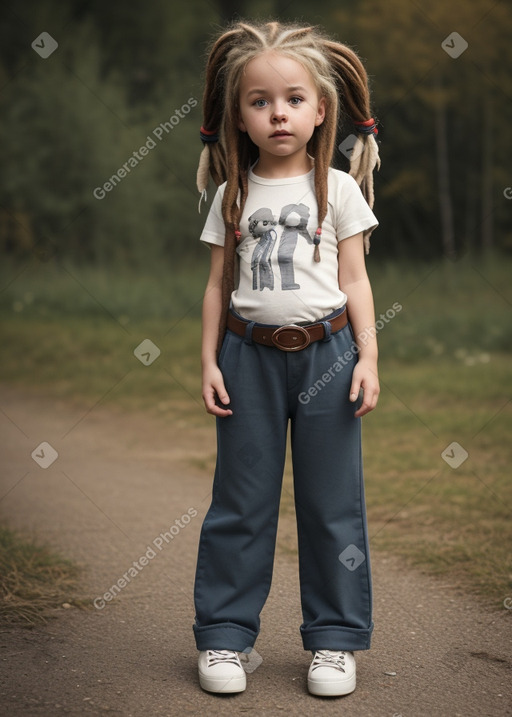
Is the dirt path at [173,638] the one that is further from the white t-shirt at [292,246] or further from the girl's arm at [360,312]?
the white t-shirt at [292,246]

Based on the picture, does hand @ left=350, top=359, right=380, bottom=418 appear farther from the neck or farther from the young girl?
the neck

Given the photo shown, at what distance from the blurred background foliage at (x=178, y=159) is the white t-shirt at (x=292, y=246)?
10.4m

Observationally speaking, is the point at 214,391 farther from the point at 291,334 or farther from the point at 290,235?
the point at 290,235

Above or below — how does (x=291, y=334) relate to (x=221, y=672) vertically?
above

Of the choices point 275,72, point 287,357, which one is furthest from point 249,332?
point 275,72

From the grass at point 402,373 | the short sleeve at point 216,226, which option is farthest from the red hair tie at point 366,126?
the grass at point 402,373

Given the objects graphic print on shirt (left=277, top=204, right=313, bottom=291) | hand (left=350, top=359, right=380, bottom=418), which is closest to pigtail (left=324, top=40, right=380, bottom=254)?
graphic print on shirt (left=277, top=204, right=313, bottom=291)

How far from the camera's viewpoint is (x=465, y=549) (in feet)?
11.2

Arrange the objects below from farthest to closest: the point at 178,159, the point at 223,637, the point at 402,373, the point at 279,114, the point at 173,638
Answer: the point at 178,159, the point at 402,373, the point at 173,638, the point at 223,637, the point at 279,114

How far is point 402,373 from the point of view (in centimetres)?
686

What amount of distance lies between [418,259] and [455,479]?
8920 millimetres

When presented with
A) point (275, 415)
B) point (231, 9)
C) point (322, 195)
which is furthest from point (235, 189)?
point (231, 9)

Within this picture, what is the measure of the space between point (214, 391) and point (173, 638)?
2.60ft

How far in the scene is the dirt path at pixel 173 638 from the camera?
2215mm
